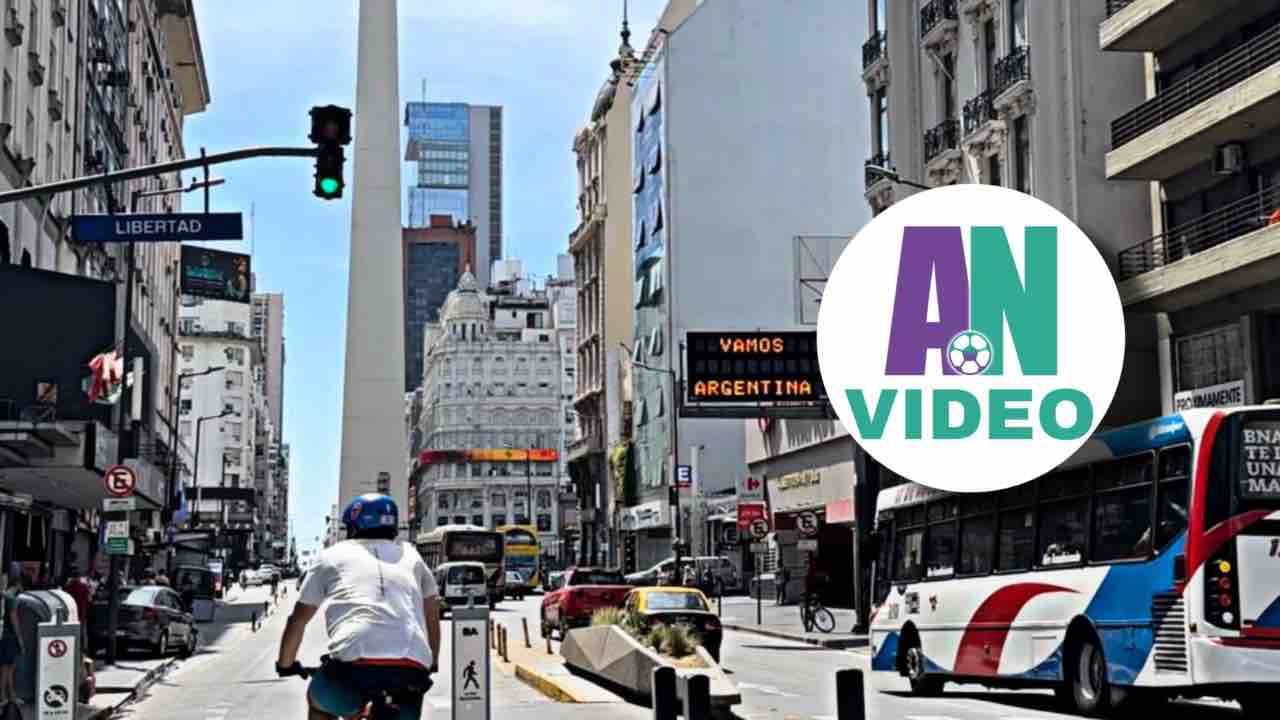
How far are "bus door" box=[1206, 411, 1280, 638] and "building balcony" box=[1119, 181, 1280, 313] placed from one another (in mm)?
14006

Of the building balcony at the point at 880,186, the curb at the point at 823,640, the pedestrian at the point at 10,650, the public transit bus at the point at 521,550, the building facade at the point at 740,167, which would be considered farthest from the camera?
the building facade at the point at 740,167

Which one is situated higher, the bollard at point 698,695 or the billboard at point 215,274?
the billboard at point 215,274

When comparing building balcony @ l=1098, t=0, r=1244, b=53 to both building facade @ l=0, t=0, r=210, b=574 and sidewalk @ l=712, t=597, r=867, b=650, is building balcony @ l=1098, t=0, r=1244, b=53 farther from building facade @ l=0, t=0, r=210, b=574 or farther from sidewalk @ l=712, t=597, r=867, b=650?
building facade @ l=0, t=0, r=210, b=574

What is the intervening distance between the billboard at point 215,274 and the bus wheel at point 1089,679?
119614 millimetres

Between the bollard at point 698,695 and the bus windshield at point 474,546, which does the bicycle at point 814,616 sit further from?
the bus windshield at point 474,546

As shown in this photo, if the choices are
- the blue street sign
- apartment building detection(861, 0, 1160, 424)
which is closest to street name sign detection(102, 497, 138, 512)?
the blue street sign

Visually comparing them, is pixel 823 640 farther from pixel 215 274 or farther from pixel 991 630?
pixel 215 274

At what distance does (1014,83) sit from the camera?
4188 centimetres

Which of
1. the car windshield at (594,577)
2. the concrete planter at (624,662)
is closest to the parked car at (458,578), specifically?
the car windshield at (594,577)

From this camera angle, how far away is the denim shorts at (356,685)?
8133mm

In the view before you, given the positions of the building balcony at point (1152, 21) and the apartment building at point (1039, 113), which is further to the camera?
the apartment building at point (1039, 113)

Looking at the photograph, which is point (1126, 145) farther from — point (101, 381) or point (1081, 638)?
point (101, 381)

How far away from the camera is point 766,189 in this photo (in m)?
92.8

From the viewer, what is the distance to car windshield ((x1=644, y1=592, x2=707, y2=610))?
1169 inches
